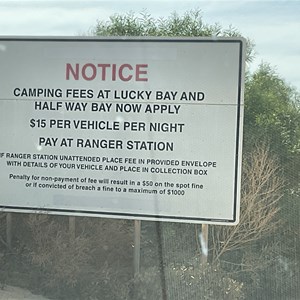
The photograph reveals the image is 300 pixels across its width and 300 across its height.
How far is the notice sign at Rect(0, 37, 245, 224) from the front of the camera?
24.1 ft

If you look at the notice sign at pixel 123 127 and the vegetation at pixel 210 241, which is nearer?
the vegetation at pixel 210 241

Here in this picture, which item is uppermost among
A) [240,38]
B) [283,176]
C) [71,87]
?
[240,38]

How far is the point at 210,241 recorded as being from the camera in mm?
7473

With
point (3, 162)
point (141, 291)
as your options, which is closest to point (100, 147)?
point (3, 162)

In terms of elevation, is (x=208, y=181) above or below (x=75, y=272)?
above

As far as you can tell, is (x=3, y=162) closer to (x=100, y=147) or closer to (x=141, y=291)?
(x=100, y=147)

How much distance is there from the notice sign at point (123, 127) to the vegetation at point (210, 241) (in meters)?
0.22

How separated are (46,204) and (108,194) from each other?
0.72m

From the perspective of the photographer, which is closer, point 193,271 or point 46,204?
point 193,271

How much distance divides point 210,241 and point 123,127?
1539 millimetres

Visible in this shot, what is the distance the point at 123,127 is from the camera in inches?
297

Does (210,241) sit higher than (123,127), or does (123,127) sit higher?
(123,127)

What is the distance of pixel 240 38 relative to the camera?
7.34 metres

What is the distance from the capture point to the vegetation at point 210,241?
7.06 m
